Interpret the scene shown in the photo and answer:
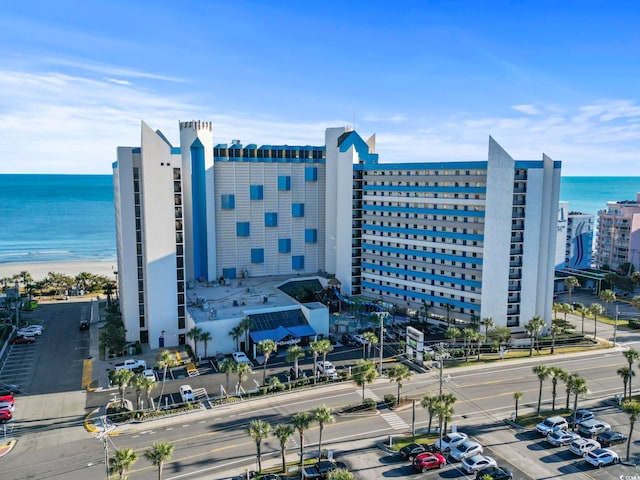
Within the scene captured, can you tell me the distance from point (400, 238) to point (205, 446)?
5024 centimetres

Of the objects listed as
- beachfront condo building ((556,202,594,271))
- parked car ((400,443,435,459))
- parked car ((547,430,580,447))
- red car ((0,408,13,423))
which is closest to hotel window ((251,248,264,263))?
red car ((0,408,13,423))

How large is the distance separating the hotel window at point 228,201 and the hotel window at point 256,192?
10.9ft

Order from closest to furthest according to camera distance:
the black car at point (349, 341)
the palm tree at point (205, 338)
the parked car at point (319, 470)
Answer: the parked car at point (319, 470), the palm tree at point (205, 338), the black car at point (349, 341)

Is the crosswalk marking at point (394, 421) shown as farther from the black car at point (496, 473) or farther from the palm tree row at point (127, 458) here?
the palm tree row at point (127, 458)

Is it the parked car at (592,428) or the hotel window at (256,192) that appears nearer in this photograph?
the parked car at (592,428)

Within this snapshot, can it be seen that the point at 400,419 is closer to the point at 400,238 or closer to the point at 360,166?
the point at 400,238

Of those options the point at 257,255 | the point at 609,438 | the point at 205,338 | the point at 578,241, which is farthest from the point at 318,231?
the point at 578,241

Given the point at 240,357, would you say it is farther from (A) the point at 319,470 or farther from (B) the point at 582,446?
(B) the point at 582,446

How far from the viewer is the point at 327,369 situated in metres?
60.2

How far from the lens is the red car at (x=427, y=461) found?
40.3m

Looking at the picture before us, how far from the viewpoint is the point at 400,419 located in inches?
1943

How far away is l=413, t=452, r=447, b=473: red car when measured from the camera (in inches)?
1588

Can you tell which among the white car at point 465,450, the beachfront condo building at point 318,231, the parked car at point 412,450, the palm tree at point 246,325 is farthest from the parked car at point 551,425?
the palm tree at point 246,325

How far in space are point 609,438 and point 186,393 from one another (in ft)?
132
